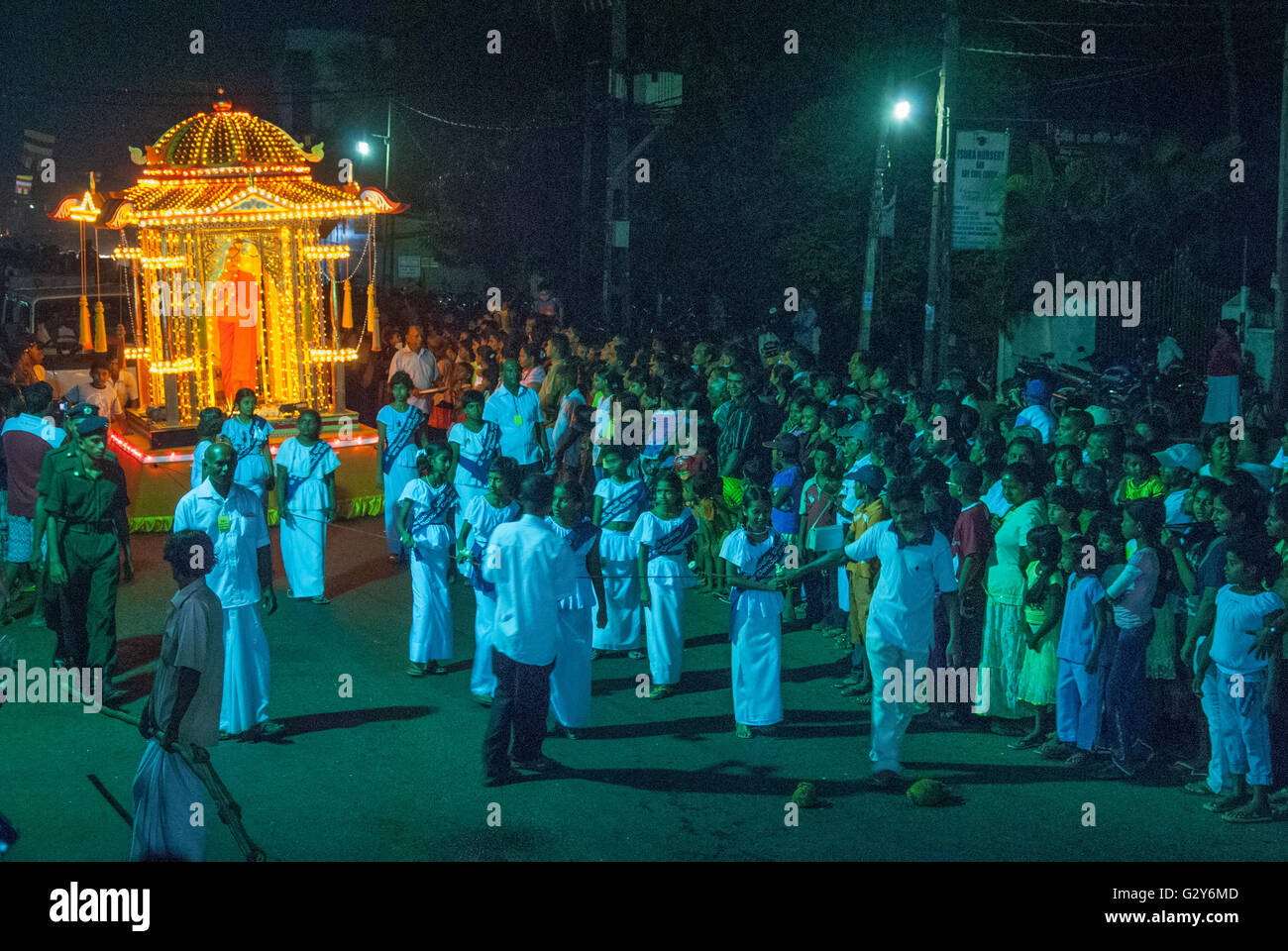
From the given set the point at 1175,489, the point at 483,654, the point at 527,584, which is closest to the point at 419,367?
the point at 483,654

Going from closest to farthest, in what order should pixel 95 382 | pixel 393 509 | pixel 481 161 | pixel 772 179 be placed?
pixel 393 509, pixel 95 382, pixel 772 179, pixel 481 161

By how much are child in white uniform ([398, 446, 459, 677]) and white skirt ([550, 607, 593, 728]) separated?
4.47ft

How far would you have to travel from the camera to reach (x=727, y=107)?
25.5m

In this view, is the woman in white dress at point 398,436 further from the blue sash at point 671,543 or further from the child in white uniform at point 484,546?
the blue sash at point 671,543

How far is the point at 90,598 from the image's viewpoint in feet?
28.0

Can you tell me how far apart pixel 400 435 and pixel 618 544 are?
3.02 m

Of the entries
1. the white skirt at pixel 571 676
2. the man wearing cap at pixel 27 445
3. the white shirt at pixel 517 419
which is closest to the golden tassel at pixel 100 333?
the man wearing cap at pixel 27 445

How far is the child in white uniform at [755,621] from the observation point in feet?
25.8

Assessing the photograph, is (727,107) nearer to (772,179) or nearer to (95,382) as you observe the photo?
(772,179)

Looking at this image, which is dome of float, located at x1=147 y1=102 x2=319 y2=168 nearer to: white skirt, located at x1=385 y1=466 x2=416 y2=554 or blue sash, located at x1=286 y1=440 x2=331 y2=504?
white skirt, located at x1=385 y1=466 x2=416 y2=554

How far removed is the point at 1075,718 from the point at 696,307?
19.9 metres

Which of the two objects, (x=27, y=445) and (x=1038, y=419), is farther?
(x=1038, y=419)

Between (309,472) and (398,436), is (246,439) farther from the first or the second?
(398,436)

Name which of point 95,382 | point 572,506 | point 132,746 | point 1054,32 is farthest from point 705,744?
point 1054,32
